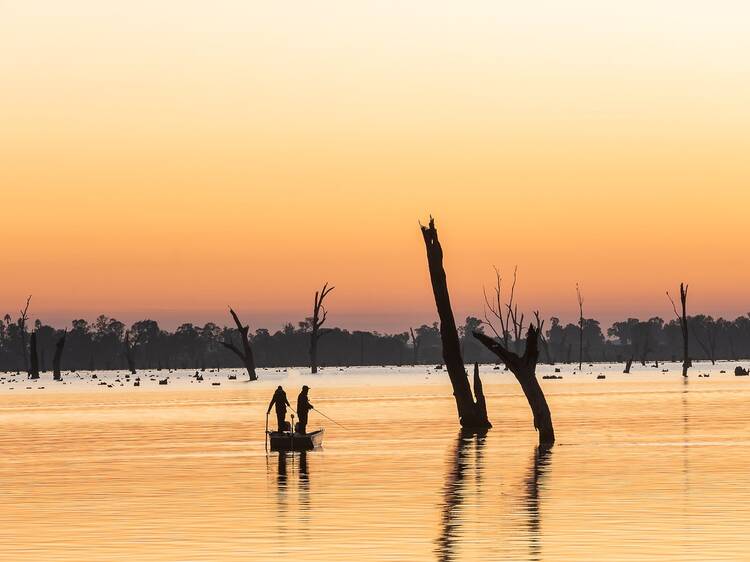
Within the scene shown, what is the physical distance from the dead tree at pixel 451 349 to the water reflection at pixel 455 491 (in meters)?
2.03

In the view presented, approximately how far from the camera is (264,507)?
30156mm

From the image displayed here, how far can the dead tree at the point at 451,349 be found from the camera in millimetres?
55344

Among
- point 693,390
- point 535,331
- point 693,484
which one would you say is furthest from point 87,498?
point 693,390

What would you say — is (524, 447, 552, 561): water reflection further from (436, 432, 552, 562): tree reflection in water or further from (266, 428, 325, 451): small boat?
(266, 428, 325, 451): small boat

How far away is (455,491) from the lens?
32.6 meters

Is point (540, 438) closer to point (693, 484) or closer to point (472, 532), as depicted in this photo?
point (693, 484)

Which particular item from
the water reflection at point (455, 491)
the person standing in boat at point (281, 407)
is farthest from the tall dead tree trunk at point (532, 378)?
the person standing in boat at point (281, 407)

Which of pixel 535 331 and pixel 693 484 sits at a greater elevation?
pixel 535 331

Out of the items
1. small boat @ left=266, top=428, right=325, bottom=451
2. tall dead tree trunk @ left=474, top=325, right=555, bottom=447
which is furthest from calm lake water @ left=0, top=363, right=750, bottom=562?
tall dead tree trunk @ left=474, top=325, right=555, bottom=447

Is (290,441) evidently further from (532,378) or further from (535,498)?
(535,498)

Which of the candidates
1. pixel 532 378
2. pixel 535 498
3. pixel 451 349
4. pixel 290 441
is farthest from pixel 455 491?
pixel 451 349

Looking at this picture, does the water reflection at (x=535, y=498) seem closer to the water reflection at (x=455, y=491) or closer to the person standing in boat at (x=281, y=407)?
the water reflection at (x=455, y=491)

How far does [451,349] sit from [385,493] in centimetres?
2375

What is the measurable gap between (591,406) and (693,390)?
27.1m
